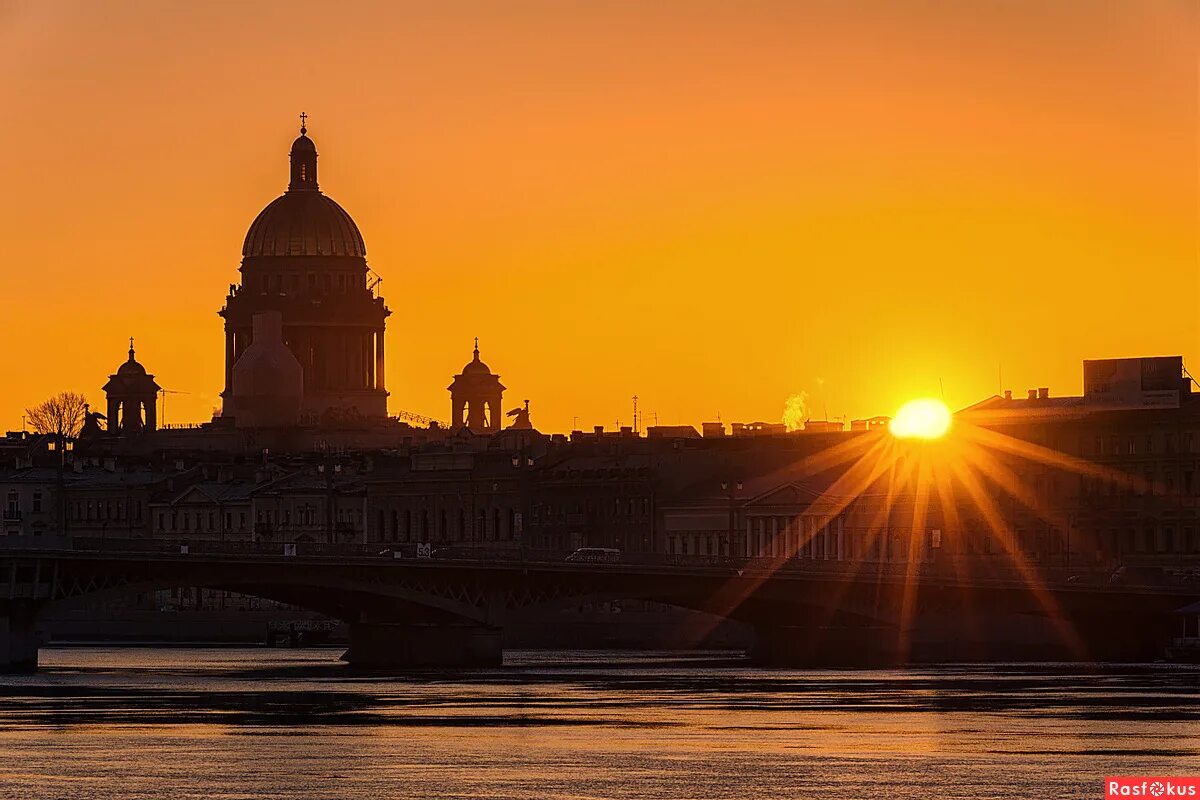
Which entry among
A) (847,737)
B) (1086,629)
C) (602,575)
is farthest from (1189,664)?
(847,737)

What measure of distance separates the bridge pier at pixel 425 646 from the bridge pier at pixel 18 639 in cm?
1227

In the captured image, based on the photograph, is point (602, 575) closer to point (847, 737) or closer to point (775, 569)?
point (775, 569)

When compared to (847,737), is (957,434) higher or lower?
higher

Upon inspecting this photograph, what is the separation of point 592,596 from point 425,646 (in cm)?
592

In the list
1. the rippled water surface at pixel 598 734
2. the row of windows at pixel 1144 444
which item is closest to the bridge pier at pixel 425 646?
the rippled water surface at pixel 598 734

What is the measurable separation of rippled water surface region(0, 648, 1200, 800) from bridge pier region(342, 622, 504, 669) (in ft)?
34.5

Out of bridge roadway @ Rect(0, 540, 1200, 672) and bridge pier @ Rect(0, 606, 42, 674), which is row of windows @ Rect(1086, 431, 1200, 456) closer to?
bridge roadway @ Rect(0, 540, 1200, 672)

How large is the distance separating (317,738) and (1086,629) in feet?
198

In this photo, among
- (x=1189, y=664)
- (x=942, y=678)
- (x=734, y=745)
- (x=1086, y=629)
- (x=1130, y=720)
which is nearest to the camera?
(x=734, y=745)

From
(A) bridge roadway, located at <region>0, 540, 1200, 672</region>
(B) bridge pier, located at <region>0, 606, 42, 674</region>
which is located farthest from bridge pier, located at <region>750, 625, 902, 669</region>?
(B) bridge pier, located at <region>0, 606, 42, 674</region>

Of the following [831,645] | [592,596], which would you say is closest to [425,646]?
[592,596]

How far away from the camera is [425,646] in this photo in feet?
477

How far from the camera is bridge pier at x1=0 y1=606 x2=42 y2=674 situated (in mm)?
137375

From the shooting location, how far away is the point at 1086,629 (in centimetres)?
14938
